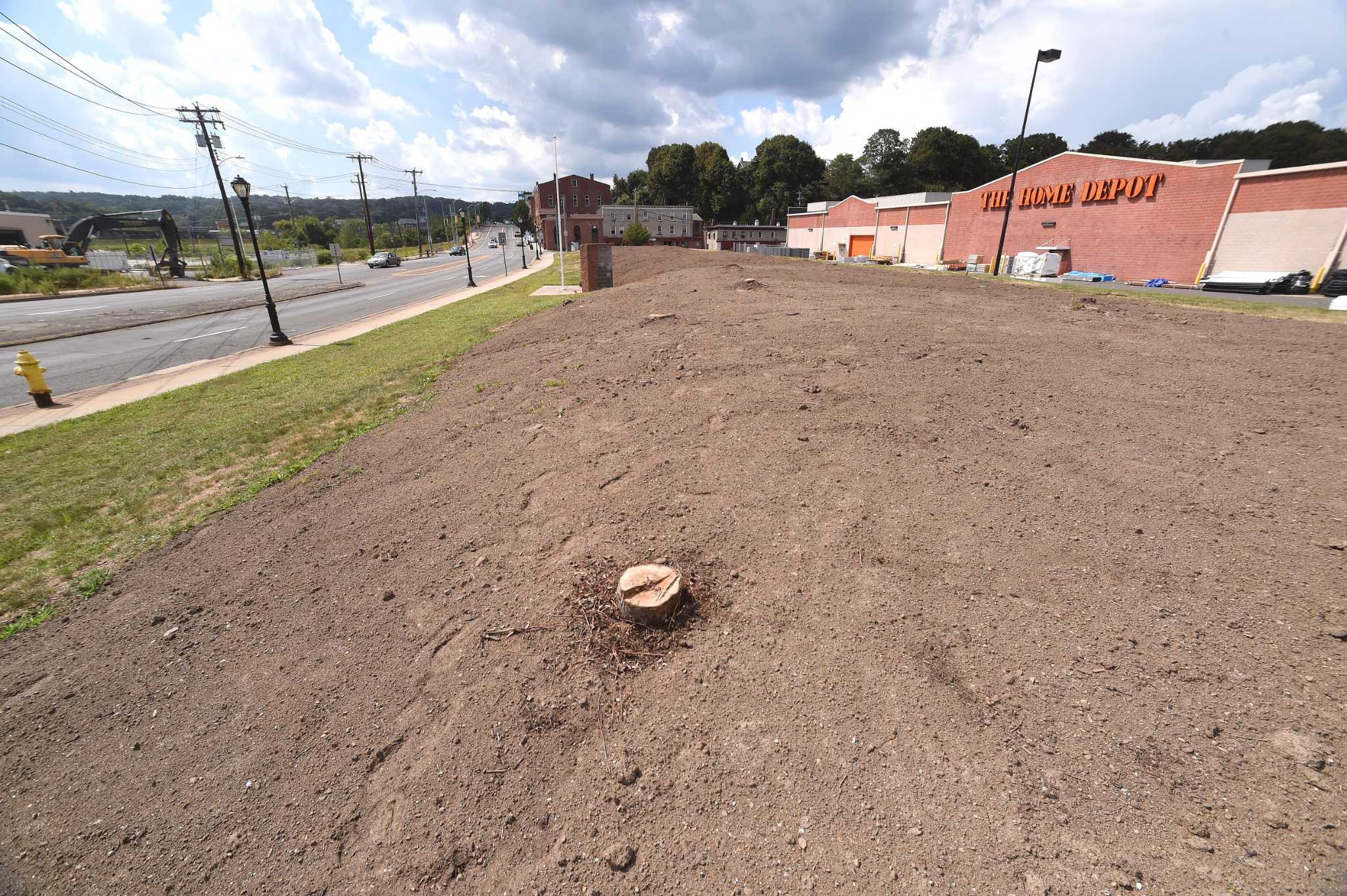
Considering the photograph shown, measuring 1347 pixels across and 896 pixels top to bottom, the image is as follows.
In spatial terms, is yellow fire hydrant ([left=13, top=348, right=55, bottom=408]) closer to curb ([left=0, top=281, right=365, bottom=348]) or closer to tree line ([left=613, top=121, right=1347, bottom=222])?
curb ([left=0, top=281, right=365, bottom=348])

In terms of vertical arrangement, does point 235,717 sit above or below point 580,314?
below

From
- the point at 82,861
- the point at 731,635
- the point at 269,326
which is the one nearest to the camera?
the point at 82,861

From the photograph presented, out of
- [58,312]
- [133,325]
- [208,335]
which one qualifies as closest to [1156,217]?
[208,335]

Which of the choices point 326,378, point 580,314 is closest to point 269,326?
point 326,378

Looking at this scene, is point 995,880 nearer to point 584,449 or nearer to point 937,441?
point 937,441

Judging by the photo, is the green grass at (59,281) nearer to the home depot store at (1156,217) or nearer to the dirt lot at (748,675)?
the dirt lot at (748,675)

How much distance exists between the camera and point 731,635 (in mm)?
3336

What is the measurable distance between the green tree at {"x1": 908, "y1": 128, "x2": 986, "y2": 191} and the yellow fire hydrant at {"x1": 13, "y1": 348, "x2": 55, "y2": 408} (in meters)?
84.5

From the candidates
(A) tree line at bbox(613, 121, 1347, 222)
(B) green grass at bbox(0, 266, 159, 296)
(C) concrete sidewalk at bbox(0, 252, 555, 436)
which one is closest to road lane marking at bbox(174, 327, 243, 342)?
(C) concrete sidewalk at bbox(0, 252, 555, 436)

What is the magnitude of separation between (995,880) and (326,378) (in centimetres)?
1322

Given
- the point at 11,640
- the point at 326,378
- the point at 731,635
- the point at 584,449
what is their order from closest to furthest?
the point at 731,635 < the point at 11,640 < the point at 584,449 < the point at 326,378

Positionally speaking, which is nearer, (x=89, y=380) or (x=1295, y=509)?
(x=1295, y=509)

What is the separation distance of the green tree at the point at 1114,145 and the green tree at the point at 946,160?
1336 cm

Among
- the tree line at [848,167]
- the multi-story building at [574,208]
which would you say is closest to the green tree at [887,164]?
the tree line at [848,167]
